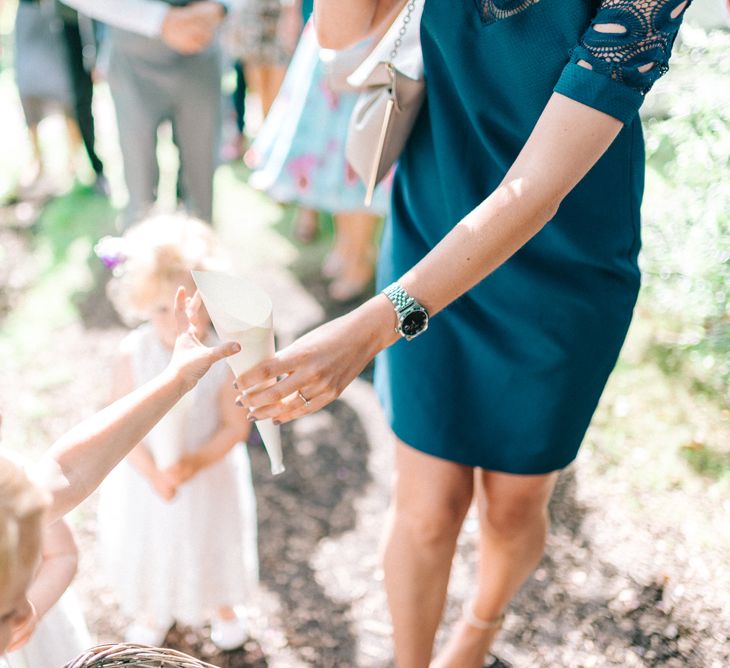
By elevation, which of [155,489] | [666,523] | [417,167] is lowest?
[666,523]

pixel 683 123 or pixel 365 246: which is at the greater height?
pixel 683 123

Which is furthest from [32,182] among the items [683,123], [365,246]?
Result: [683,123]

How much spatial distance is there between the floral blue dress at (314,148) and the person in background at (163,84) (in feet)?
1.14

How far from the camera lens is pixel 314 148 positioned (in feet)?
12.7

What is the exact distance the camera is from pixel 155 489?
2.38 metres

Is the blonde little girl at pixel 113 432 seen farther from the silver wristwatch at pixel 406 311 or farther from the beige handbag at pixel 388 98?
the beige handbag at pixel 388 98

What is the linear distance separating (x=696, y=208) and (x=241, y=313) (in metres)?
1.85

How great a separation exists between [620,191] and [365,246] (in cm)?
255

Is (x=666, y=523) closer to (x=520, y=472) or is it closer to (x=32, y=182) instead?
(x=520, y=472)

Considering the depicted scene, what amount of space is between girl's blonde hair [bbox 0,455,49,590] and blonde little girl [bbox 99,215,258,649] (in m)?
1.08

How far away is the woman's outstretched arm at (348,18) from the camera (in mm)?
1748

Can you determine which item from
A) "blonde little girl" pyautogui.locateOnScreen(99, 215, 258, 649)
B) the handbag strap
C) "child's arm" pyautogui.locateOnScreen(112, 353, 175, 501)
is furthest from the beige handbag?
"child's arm" pyautogui.locateOnScreen(112, 353, 175, 501)

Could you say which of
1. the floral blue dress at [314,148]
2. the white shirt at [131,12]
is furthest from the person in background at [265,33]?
the white shirt at [131,12]

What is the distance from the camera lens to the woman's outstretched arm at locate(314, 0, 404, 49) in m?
1.75
